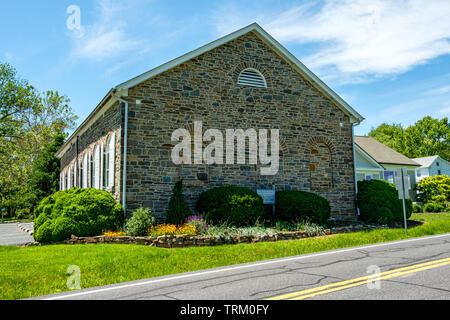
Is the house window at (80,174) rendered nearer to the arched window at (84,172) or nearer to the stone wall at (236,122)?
the arched window at (84,172)

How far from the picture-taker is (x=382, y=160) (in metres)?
31.5

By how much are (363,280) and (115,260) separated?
560cm

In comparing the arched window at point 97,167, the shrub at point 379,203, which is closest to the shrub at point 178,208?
the arched window at point 97,167

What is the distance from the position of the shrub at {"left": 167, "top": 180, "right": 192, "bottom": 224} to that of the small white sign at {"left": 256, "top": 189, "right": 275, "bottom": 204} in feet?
12.5

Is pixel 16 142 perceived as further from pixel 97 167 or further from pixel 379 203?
pixel 379 203

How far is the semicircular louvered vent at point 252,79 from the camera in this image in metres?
16.3

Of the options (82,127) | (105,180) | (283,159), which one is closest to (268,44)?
(283,159)

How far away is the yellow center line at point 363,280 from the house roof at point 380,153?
25126 mm

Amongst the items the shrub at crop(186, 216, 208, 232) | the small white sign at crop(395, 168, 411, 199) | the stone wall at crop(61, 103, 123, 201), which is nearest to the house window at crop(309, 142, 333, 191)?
the small white sign at crop(395, 168, 411, 199)

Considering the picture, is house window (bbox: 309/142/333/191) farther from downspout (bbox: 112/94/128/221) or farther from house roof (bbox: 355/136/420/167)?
house roof (bbox: 355/136/420/167)

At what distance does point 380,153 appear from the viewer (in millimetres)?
33000
